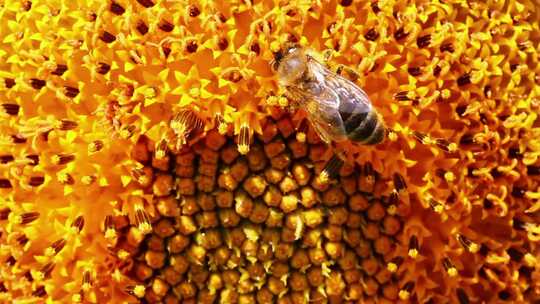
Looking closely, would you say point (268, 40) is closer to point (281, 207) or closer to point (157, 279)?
point (281, 207)

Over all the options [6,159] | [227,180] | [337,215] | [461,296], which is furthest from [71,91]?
[461,296]

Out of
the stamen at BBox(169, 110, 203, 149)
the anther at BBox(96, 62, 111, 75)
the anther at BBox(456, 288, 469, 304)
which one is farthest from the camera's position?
the anther at BBox(456, 288, 469, 304)

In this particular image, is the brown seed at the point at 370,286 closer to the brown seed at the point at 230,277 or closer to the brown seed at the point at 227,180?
the brown seed at the point at 230,277

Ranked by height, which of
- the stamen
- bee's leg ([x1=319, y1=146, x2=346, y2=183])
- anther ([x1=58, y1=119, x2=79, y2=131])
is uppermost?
the stamen

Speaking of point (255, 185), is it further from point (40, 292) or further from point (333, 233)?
point (40, 292)

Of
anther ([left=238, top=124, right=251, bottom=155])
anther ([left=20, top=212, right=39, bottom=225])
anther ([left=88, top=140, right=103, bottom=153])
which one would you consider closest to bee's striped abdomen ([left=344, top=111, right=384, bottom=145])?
anther ([left=238, top=124, right=251, bottom=155])

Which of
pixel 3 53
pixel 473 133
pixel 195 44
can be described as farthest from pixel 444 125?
pixel 3 53

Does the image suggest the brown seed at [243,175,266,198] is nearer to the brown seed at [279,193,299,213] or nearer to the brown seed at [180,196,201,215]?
the brown seed at [279,193,299,213]

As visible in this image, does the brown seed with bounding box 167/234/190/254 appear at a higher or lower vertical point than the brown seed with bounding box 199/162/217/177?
lower
